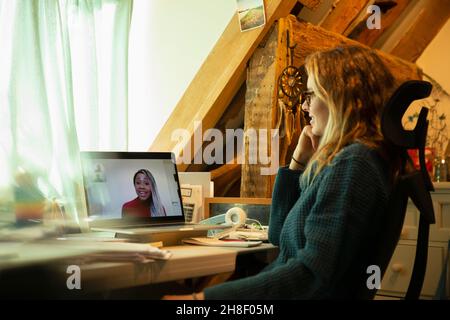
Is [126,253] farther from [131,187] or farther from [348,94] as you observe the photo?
[348,94]

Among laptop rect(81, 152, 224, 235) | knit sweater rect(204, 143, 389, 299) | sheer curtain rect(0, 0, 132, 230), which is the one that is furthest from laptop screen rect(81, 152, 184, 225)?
knit sweater rect(204, 143, 389, 299)

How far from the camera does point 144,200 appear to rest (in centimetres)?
181

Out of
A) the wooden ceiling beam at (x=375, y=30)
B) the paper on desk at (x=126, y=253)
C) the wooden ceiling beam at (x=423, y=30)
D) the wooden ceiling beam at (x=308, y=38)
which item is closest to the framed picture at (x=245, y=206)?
the wooden ceiling beam at (x=308, y=38)

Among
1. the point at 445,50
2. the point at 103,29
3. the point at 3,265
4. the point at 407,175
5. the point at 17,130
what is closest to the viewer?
the point at 3,265

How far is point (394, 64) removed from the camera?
334cm

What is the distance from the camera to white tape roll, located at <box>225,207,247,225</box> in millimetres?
2080

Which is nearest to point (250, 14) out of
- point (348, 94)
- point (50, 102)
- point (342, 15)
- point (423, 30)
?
point (342, 15)

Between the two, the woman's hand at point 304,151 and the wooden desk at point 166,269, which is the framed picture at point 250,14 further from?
the wooden desk at point 166,269

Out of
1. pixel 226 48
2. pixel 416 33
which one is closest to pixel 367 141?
pixel 226 48

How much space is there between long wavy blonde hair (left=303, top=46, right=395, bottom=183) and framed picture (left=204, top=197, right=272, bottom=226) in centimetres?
87

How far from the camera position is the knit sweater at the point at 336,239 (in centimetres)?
115

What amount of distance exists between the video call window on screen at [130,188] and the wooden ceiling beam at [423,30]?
7.35 ft
